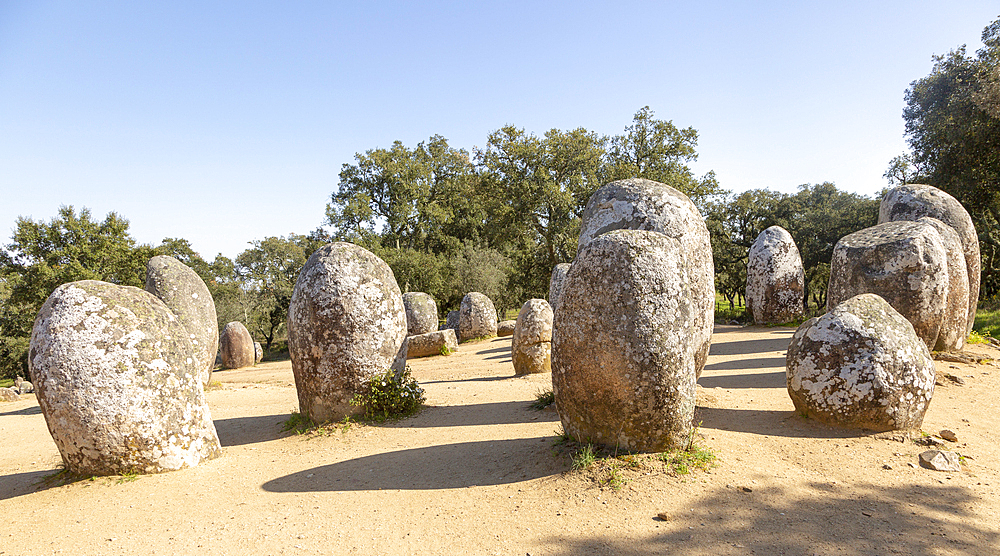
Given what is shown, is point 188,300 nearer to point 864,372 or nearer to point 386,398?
point 386,398

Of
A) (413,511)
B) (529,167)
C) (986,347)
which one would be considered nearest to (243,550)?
(413,511)

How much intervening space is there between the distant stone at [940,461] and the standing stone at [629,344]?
2291 mm

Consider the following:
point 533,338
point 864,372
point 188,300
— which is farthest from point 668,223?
point 188,300

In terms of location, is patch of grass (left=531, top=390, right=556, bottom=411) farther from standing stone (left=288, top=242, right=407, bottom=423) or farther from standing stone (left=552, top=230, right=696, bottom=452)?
standing stone (left=552, top=230, right=696, bottom=452)

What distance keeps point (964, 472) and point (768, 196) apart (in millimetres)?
25555

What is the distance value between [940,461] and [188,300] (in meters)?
13.4

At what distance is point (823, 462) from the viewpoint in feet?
16.1

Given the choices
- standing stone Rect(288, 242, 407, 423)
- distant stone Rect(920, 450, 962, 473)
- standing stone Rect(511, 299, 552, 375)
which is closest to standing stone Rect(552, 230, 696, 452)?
distant stone Rect(920, 450, 962, 473)

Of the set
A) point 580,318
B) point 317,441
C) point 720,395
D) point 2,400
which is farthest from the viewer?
point 2,400

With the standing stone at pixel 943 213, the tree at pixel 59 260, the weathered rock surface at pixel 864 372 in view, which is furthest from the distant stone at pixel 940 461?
the tree at pixel 59 260

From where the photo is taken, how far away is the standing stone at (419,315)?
18.9 metres

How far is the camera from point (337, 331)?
6.90m

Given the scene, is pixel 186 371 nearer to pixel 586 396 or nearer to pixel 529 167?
pixel 586 396

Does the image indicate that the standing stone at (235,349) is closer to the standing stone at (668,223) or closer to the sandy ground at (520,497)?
the sandy ground at (520,497)
